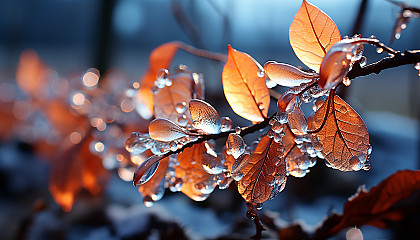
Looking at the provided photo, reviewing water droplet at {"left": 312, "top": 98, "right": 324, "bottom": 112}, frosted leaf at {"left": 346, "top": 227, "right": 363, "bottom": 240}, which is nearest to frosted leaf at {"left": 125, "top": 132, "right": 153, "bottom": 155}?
water droplet at {"left": 312, "top": 98, "right": 324, "bottom": 112}

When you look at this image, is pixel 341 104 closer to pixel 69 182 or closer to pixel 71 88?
pixel 69 182

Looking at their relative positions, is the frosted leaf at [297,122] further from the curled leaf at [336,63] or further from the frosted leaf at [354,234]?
the frosted leaf at [354,234]

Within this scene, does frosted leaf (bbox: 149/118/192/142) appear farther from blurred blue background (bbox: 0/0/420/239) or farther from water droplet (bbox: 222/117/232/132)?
blurred blue background (bbox: 0/0/420/239)

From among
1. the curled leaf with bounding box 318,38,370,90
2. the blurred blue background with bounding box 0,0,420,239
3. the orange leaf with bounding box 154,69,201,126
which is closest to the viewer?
the curled leaf with bounding box 318,38,370,90

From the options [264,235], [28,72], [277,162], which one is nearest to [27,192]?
[28,72]

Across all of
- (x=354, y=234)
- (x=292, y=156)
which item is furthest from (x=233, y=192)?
(x=292, y=156)
